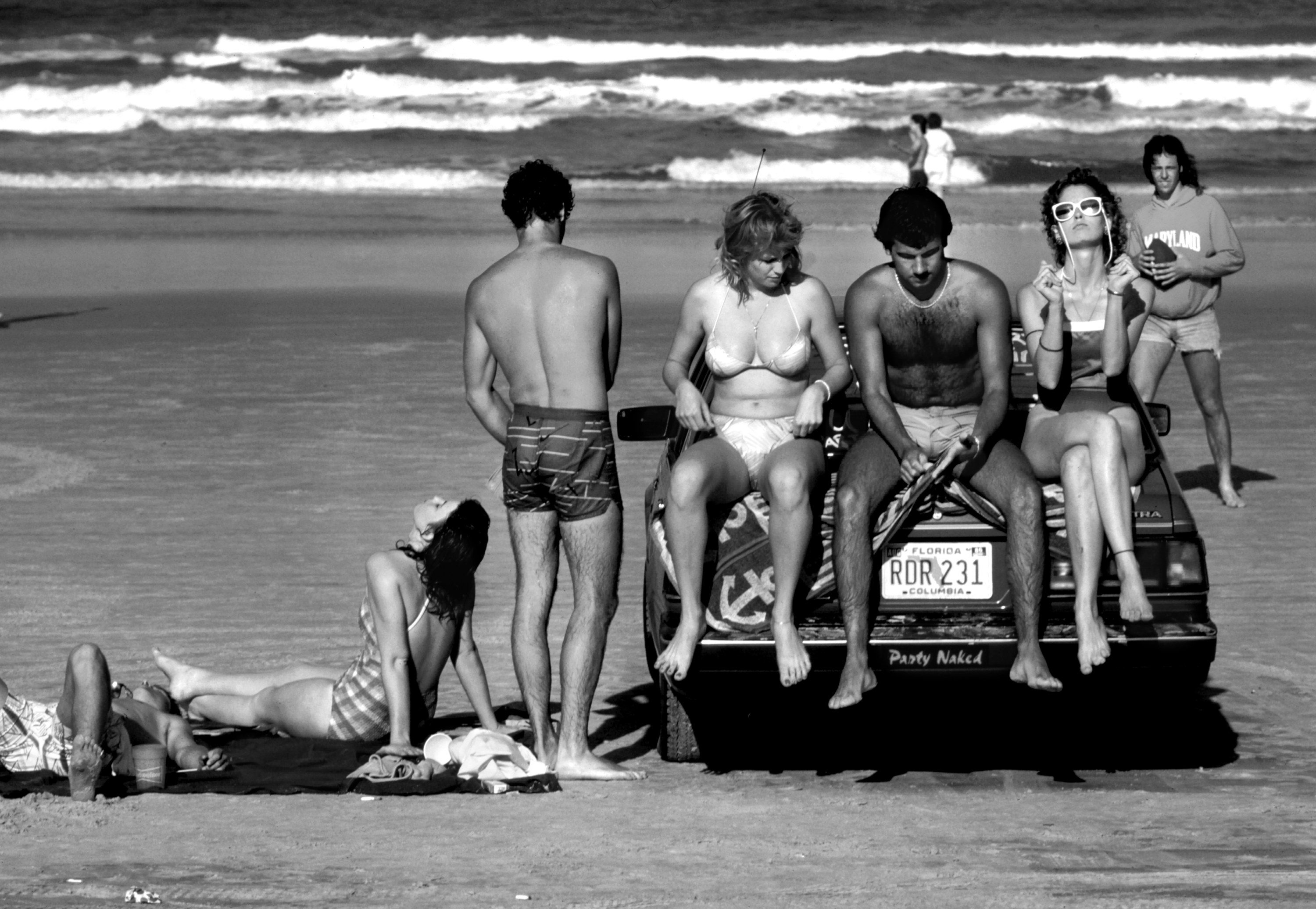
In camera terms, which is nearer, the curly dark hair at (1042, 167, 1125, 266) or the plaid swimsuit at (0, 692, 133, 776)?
the plaid swimsuit at (0, 692, 133, 776)

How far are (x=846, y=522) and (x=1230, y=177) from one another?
2971 centimetres

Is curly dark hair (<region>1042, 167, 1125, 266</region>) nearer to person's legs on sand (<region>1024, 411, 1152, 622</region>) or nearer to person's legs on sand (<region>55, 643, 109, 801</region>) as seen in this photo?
person's legs on sand (<region>1024, 411, 1152, 622</region>)

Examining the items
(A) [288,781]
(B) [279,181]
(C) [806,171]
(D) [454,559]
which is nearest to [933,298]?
(D) [454,559]

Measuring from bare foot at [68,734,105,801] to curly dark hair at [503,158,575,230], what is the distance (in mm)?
2140

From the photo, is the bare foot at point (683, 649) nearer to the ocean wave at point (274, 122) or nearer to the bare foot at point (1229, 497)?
the bare foot at point (1229, 497)

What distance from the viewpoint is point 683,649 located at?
21.6 ft

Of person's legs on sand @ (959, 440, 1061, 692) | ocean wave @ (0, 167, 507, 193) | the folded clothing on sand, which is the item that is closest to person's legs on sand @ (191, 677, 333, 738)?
the folded clothing on sand

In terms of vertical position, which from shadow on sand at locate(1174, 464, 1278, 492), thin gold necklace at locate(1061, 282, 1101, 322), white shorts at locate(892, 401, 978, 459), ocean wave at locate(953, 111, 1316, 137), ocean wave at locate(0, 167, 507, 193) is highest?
thin gold necklace at locate(1061, 282, 1101, 322)

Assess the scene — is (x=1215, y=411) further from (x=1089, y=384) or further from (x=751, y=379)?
(x=751, y=379)

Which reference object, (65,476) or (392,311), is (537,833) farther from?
(392,311)

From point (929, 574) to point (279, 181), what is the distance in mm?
29091

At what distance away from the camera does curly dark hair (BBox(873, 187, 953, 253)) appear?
696cm

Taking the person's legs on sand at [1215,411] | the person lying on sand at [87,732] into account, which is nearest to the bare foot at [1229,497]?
the person's legs on sand at [1215,411]

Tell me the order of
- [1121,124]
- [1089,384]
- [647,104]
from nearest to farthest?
[1089,384] → [1121,124] → [647,104]
